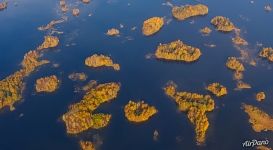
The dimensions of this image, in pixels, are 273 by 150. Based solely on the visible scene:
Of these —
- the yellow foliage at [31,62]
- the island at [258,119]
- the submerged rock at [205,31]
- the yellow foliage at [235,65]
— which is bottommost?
the island at [258,119]

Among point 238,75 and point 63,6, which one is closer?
point 238,75

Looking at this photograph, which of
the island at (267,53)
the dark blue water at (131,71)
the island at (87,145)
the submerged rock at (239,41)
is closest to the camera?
the island at (87,145)

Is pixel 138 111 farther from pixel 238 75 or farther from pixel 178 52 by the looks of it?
pixel 238 75

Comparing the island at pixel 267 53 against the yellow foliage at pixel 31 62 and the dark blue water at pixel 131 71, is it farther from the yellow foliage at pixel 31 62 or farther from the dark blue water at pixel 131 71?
the yellow foliage at pixel 31 62

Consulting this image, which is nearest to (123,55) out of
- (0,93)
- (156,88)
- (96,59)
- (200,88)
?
(96,59)

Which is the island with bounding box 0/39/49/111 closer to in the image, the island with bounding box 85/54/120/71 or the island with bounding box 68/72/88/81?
the island with bounding box 68/72/88/81

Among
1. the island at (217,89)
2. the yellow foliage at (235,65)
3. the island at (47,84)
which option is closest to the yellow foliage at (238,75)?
the yellow foliage at (235,65)

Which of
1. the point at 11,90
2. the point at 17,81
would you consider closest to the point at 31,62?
the point at 17,81
